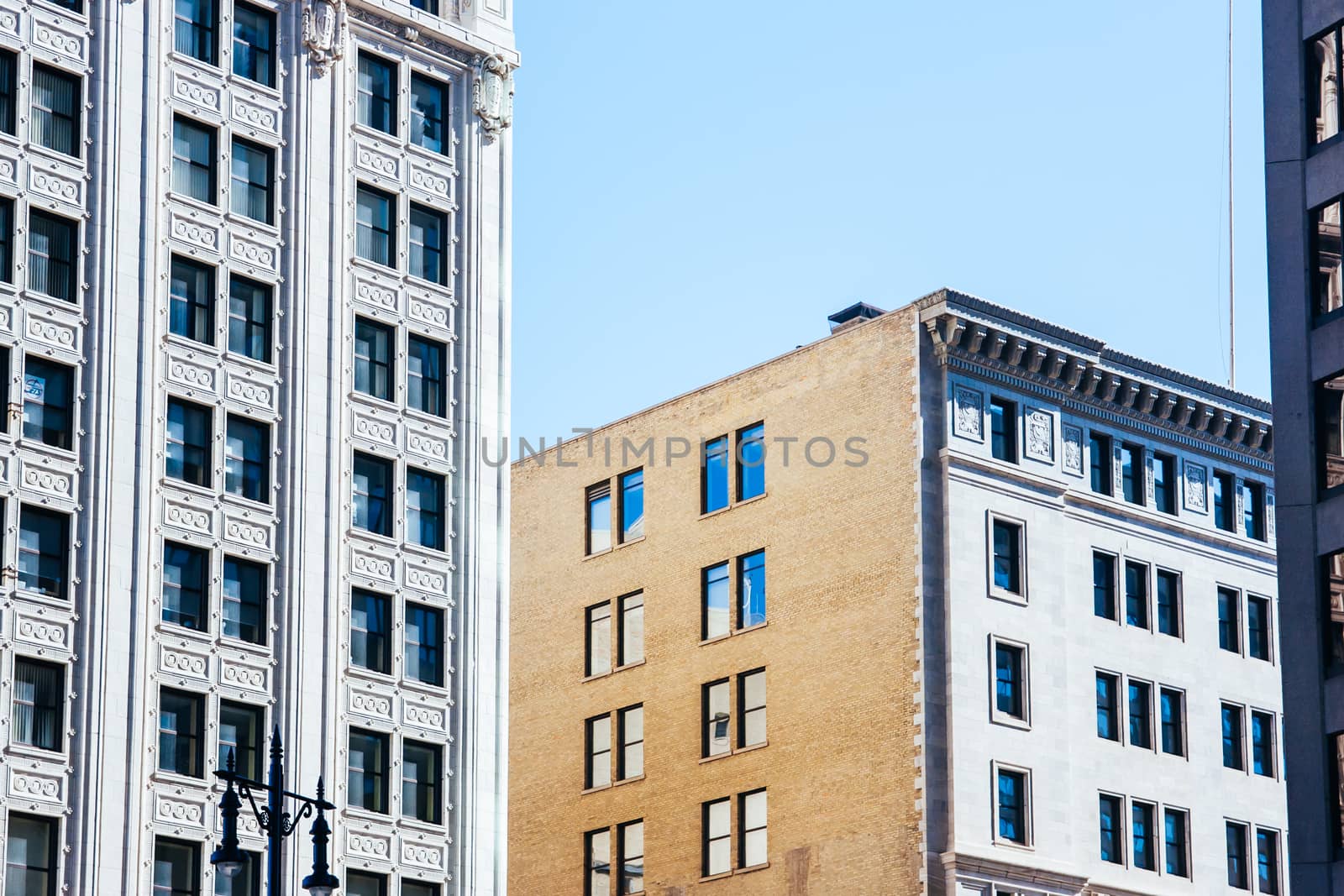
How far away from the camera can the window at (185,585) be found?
5544cm

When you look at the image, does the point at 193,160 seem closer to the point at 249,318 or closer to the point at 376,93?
the point at 249,318

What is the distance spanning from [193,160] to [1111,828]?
1277 inches

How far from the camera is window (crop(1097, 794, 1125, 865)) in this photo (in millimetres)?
70812

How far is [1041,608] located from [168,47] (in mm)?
29135

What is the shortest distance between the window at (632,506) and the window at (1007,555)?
39.3ft

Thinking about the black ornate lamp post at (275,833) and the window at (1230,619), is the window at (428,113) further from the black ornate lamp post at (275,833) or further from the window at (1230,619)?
the black ornate lamp post at (275,833)

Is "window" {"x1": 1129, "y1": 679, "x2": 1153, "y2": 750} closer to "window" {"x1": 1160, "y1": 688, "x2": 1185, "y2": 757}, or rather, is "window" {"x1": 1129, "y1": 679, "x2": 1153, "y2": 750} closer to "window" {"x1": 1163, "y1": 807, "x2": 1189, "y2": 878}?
"window" {"x1": 1160, "y1": 688, "x2": 1185, "y2": 757}

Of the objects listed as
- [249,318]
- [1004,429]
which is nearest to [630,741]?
[1004,429]

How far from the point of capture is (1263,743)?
252 feet

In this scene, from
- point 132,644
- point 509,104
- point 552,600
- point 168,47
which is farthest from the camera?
point 552,600

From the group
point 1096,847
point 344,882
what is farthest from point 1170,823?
point 344,882

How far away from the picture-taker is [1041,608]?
7062 cm

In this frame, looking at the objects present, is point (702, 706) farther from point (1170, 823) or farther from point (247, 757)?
point (247, 757)

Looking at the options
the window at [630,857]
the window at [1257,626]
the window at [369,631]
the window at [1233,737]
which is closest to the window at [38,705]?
the window at [369,631]
